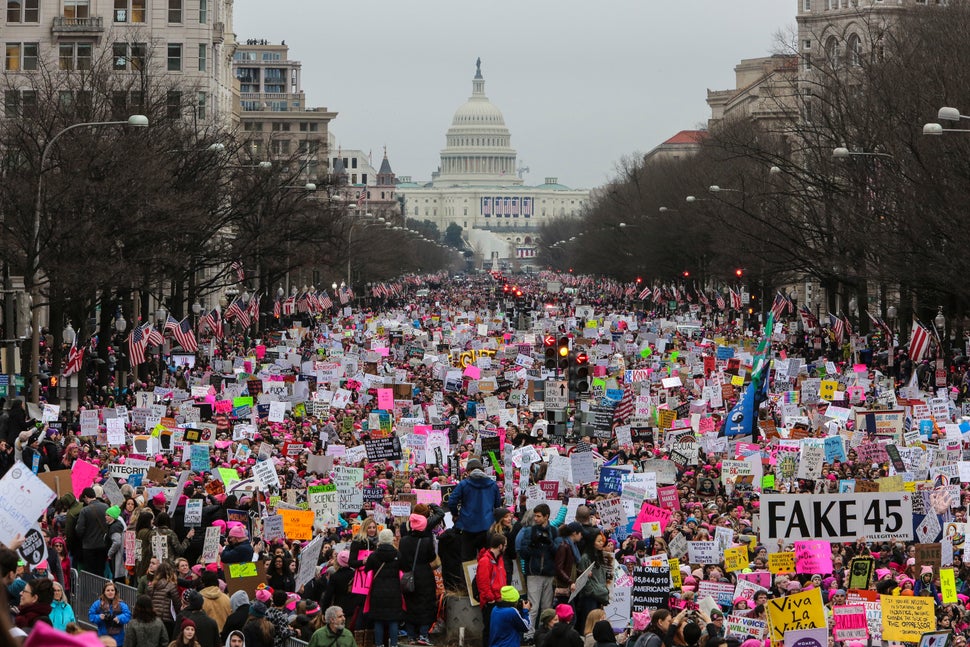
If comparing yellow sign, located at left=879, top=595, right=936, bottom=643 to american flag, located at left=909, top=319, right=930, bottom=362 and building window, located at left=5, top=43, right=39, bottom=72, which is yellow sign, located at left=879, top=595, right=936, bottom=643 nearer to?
american flag, located at left=909, top=319, right=930, bottom=362

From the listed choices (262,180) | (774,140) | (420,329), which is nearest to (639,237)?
(774,140)

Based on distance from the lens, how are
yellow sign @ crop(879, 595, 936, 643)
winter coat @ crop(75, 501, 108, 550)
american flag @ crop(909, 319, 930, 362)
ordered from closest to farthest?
1. yellow sign @ crop(879, 595, 936, 643)
2. winter coat @ crop(75, 501, 108, 550)
3. american flag @ crop(909, 319, 930, 362)

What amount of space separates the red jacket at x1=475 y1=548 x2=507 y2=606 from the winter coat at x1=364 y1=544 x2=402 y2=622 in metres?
0.68

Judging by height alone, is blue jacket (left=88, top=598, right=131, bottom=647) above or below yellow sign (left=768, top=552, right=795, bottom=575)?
below

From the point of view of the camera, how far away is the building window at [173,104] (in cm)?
5697

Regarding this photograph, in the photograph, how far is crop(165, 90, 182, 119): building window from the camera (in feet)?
187

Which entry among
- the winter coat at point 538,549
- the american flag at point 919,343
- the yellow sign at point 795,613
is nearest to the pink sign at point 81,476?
the winter coat at point 538,549

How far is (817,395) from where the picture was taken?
34469 mm

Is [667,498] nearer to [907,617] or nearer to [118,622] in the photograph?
[907,617]

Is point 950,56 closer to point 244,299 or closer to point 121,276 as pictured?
point 121,276

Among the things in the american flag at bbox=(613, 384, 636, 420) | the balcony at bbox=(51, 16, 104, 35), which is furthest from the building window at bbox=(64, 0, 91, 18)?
the american flag at bbox=(613, 384, 636, 420)

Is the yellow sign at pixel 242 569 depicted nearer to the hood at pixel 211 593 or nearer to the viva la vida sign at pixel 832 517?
the hood at pixel 211 593

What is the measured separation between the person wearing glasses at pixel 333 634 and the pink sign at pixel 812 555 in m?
4.56

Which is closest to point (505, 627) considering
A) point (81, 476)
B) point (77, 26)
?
point (81, 476)
